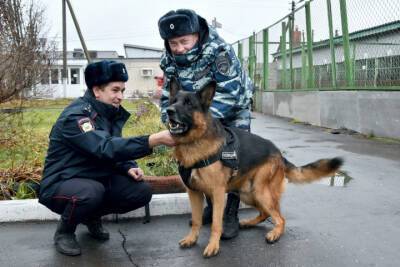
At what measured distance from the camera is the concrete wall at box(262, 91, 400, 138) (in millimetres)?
9562

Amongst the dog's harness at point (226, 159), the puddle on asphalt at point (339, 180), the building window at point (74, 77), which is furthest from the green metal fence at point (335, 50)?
the building window at point (74, 77)

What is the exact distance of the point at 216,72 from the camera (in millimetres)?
4246

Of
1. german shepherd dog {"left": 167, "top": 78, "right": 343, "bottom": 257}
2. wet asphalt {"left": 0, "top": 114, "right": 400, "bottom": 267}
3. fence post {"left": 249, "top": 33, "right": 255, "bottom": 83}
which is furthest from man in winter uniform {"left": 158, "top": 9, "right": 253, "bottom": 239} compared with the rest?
fence post {"left": 249, "top": 33, "right": 255, "bottom": 83}

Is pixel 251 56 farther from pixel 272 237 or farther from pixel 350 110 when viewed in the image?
pixel 272 237

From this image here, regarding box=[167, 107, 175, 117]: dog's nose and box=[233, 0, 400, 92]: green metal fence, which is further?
box=[233, 0, 400, 92]: green metal fence

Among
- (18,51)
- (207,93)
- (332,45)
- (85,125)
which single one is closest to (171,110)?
(207,93)

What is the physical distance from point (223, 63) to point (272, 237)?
1594mm

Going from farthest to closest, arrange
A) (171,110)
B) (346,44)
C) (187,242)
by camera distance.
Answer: (346,44), (187,242), (171,110)

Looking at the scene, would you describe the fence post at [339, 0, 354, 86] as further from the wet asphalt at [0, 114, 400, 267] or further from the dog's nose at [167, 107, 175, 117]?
the dog's nose at [167, 107, 175, 117]

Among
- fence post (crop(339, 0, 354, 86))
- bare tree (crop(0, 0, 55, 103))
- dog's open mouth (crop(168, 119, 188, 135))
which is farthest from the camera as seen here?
fence post (crop(339, 0, 354, 86))

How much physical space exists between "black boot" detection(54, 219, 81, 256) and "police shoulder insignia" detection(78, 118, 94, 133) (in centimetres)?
80

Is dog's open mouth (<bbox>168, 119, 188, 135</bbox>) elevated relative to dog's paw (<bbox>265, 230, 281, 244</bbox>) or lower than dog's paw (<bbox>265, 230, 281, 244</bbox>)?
elevated

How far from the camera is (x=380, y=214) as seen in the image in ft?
15.6

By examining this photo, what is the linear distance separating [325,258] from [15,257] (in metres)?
2.49
